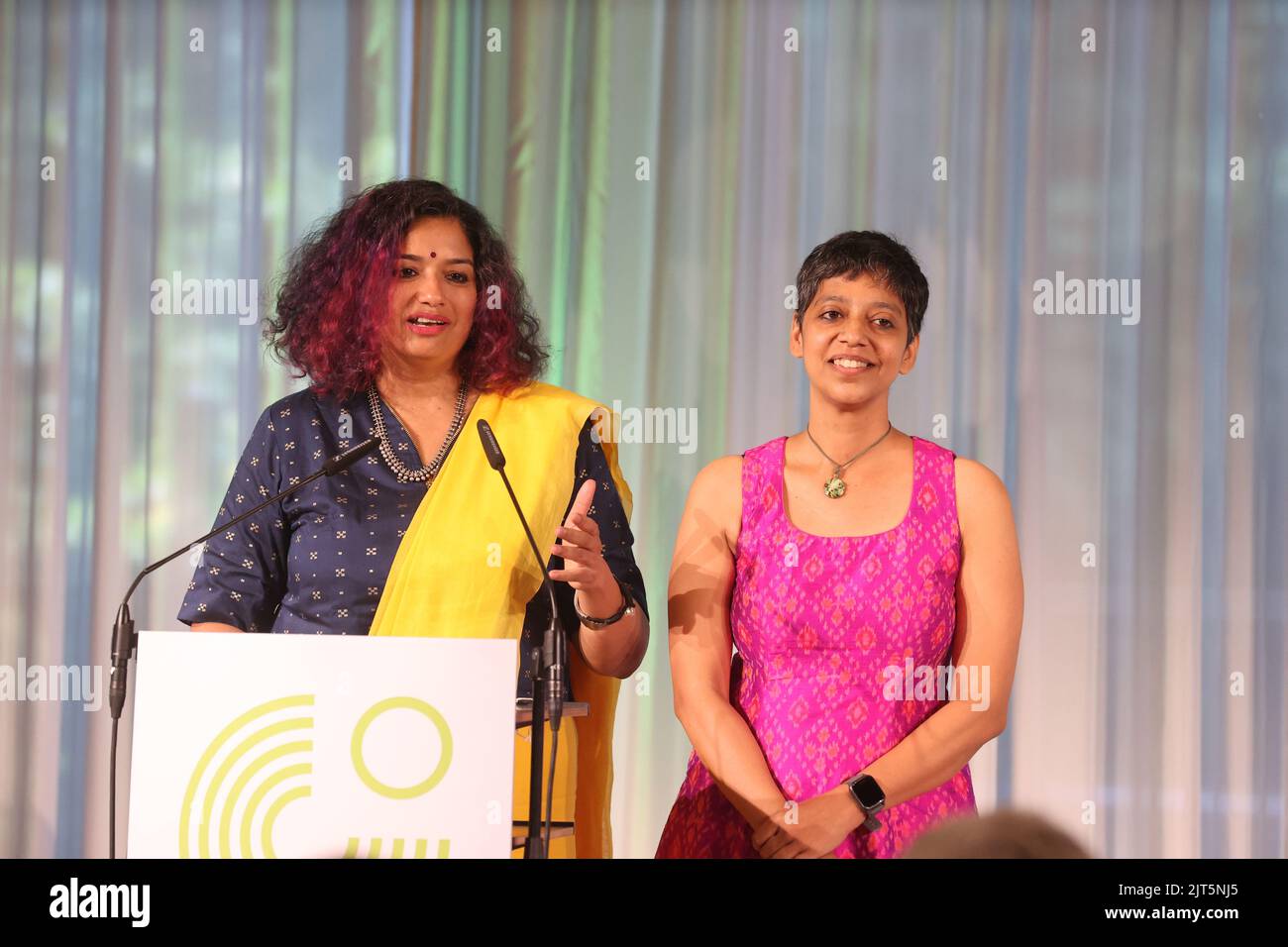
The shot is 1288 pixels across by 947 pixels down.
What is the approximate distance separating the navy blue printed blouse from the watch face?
0.43 metres

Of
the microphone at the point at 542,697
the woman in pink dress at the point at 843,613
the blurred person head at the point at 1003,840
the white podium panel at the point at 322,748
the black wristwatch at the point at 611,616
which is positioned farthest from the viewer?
the woman in pink dress at the point at 843,613

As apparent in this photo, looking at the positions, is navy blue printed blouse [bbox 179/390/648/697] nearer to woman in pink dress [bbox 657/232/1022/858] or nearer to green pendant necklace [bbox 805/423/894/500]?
woman in pink dress [bbox 657/232/1022/858]

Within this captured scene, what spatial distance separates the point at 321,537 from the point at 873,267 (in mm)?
949

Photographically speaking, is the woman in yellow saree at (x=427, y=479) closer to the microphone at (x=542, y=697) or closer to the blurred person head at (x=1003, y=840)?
the microphone at (x=542, y=697)

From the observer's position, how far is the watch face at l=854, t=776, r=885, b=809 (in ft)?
6.52

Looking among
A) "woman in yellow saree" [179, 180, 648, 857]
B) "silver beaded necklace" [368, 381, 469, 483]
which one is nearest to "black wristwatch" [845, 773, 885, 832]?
"woman in yellow saree" [179, 180, 648, 857]

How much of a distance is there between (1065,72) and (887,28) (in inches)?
16.3

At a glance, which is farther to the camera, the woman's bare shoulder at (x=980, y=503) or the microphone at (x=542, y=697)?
the woman's bare shoulder at (x=980, y=503)

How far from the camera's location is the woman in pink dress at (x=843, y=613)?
205 centimetres

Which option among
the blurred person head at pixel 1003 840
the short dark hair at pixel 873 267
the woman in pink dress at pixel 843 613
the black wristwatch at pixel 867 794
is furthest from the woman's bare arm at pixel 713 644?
the blurred person head at pixel 1003 840

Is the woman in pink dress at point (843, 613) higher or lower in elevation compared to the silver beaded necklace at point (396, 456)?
lower

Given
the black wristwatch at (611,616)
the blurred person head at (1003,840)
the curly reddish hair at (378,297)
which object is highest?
the curly reddish hair at (378,297)

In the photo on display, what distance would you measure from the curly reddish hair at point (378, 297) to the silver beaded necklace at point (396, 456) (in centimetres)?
A: 3

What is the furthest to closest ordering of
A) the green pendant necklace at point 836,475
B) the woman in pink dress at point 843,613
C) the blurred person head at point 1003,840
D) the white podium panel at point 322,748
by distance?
1. the green pendant necklace at point 836,475
2. the woman in pink dress at point 843,613
3. the white podium panel at point 322,748
4. the blurred person head at point 1003,840
